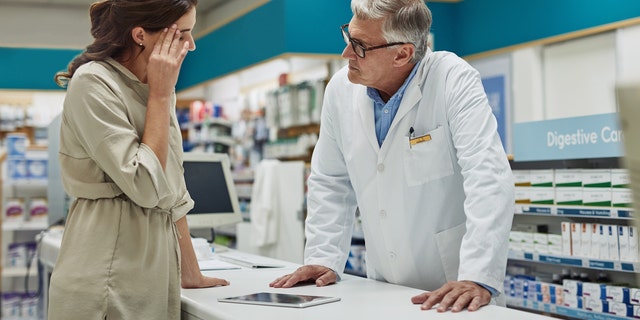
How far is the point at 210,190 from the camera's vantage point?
3.85 meters

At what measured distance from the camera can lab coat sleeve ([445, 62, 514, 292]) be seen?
202 cm

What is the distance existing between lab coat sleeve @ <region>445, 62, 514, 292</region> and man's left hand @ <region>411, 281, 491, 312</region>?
67 mm

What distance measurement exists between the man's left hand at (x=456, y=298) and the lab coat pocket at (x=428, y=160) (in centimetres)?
46

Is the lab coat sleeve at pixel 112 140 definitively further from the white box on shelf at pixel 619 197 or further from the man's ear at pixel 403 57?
the white box on shelf at pixel 619 197

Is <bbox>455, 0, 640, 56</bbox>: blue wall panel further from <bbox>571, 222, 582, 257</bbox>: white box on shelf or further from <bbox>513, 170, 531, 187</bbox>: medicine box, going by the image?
<bbox>571, 222, 582, 257</bbox>: white box on shelf

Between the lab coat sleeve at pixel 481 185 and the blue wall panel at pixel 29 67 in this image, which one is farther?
the blue wall panel at pixel 29 67

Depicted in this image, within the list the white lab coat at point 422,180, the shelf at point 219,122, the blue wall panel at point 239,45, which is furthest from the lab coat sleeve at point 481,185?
the shelf at point 219,122

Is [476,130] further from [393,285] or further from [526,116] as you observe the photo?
[526,116]

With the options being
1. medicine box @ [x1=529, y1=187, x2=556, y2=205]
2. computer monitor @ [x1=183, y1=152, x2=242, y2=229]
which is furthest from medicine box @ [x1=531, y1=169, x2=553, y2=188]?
computer monitor @ [x1=183, y1=152, x2=242, y2=229]

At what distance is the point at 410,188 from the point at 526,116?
588 centimetres

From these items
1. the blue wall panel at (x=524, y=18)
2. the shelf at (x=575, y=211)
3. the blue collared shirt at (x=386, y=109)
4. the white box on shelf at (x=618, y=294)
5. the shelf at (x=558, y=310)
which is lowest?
the shelf at (x=558, y=310)

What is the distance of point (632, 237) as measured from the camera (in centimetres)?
361

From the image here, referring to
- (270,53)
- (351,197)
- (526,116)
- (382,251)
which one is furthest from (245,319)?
(526,116)

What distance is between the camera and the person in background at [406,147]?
228 centimetres
